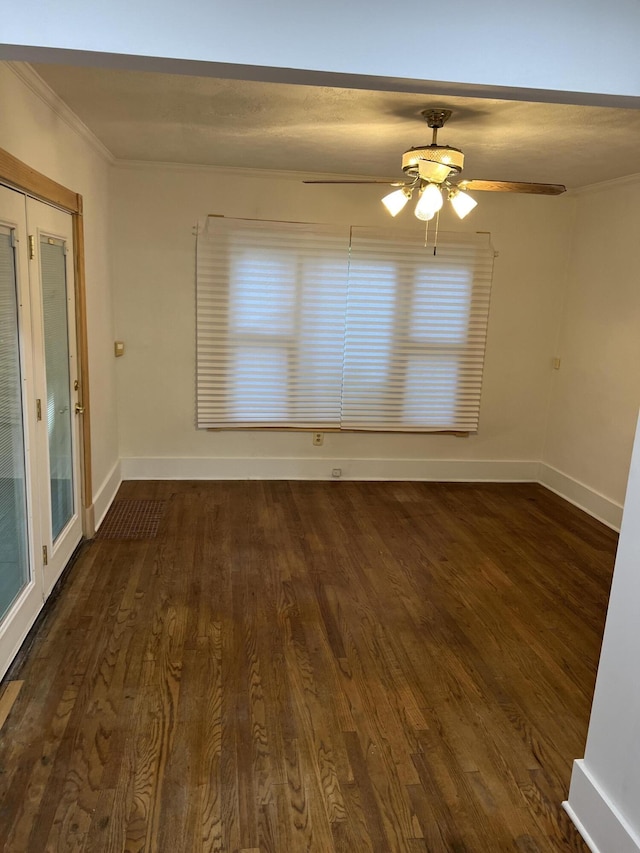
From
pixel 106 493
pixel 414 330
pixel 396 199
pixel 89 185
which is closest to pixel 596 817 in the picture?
pixel 396 199

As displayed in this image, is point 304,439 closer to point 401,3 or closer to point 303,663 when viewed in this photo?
point 303,663

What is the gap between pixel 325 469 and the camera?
5.35 m

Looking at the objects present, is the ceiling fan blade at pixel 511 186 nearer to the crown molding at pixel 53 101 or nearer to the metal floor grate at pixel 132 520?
the crown molding at pixel 53 101

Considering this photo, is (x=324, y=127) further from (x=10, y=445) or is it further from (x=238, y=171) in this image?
(x=10, y=445)

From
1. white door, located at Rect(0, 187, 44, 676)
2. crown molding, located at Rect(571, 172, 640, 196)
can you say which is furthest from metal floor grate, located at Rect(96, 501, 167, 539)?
crown molding, located at Rect(571, 172, 640, 196)

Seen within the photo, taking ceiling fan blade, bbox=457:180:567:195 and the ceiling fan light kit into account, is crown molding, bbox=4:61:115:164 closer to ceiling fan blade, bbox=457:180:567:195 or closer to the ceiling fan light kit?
the ceiling fan light kit

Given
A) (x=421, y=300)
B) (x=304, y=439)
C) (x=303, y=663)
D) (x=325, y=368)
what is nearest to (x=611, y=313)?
(x=421, y=300)

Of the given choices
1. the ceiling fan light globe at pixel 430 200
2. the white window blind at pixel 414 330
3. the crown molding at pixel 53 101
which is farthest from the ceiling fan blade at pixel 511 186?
the crown molding at pixel 53 101

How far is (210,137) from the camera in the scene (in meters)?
3.62

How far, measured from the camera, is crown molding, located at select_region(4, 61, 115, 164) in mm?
2439

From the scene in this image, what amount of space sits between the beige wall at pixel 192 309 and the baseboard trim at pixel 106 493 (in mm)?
241

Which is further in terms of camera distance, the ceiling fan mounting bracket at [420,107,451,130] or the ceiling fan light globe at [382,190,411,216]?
the ceiling fan light globe at [382,190,411,216]

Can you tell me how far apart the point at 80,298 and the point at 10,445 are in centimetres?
137

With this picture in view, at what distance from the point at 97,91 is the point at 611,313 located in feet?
12.6
